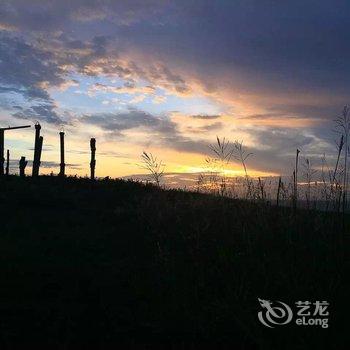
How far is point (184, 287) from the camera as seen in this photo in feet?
14.0

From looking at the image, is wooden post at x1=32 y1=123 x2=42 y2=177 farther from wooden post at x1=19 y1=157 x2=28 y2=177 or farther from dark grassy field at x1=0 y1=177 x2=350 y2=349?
dark grassy field at x1=0 y1=177 x2=350 y2=349

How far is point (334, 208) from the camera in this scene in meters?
5.50

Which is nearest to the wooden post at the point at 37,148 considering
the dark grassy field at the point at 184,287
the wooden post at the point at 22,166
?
the wooden post at the point at 22,166

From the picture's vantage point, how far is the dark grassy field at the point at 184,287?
338cm

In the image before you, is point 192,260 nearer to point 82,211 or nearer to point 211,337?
point 211,337

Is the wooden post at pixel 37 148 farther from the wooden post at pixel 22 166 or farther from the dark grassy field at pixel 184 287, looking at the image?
the dark grassy field at pixel 184 287

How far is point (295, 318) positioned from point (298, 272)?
56 centimetres

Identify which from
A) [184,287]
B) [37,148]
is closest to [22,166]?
[37,148]

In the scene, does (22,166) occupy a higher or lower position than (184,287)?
higher

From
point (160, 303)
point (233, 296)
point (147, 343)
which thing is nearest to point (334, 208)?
point (233, 296)

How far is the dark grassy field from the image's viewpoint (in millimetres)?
3377

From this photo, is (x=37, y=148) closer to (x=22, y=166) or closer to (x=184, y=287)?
(x=22, y=166)

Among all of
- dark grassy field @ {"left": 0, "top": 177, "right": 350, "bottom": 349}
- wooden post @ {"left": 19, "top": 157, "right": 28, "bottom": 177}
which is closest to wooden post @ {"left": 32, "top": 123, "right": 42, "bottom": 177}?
wooden post @ {"left": 19, "top": 157, "right": 28, "bottom": 177}

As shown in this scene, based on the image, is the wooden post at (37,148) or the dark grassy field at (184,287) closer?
the dark grassy field at (184,287)
